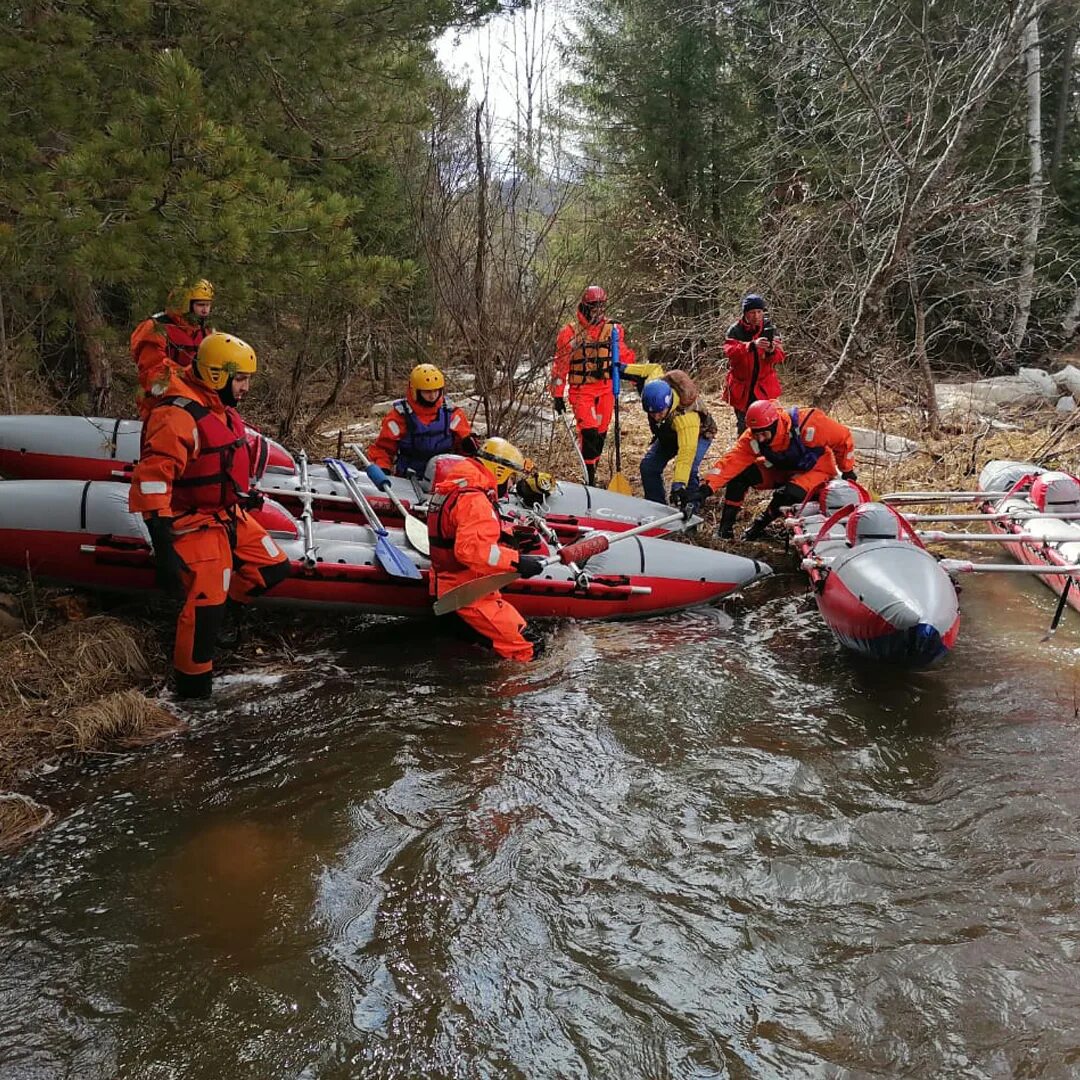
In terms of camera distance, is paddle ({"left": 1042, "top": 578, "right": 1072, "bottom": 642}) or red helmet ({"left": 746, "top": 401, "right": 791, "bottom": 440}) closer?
paddle ({"left": 1042, "top": 578, "right": 1072, "bottom": 642})

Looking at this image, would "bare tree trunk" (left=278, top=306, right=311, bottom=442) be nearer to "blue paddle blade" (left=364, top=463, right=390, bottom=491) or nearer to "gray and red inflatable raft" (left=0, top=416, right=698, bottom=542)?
"gray and red inflatable raft" (left=0, top=416, right=698, bottom=542)

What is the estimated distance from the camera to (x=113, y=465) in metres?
5.98

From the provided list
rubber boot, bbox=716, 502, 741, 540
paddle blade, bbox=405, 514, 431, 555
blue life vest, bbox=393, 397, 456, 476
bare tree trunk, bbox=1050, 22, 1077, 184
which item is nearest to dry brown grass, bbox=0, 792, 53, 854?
paddle blade, bbox=405, 514, 431, 555

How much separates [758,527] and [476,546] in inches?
126

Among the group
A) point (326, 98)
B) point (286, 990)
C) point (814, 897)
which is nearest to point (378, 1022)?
point (286, 990)

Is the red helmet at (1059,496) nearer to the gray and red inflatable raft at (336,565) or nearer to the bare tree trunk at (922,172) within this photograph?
the gray and red inflatable raft at (336,565)

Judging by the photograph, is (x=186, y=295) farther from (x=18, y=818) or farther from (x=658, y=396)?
(x=658, y=396)

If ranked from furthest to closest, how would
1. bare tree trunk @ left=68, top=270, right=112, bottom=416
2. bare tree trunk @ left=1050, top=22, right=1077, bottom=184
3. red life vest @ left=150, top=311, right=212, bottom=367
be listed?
bare tree trunk @ left=1050, top=22, right=1077, bottom=184 < bare tree trunk @ left=68, top=270, right=112, bottom=416 < red life vest @ left=150, top=311, right=212, bottom=367

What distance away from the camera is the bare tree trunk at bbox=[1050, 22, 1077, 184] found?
1277cm

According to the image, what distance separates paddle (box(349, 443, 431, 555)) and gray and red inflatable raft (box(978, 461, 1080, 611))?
150 inches

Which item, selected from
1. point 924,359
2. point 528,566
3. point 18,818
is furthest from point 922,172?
point 18,818

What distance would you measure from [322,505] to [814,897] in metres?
4.31

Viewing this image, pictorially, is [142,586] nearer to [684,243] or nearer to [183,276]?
[183,276]

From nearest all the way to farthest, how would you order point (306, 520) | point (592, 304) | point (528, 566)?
point (528, 566) → point (306, 520) → point (592, 304)
